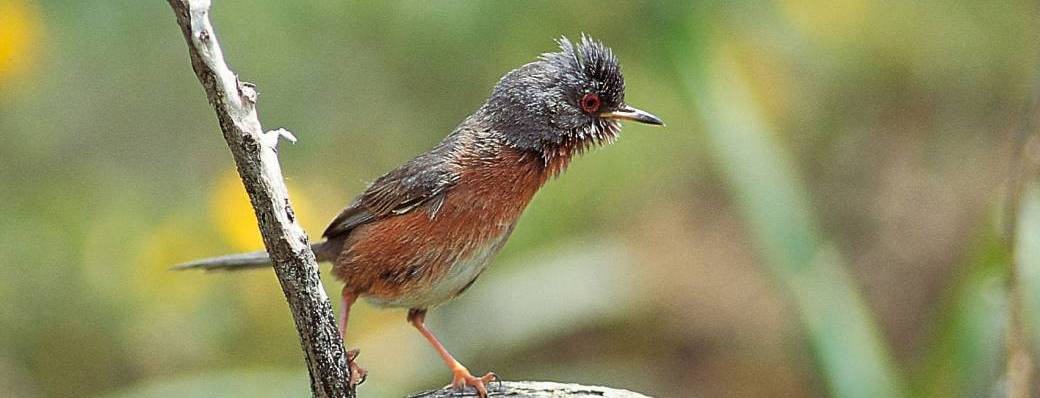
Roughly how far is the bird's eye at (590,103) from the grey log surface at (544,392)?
95 centimetres

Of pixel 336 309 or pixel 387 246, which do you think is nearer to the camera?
pixel 387 246

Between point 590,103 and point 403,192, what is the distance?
708 mm

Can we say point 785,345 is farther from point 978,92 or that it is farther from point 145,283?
point 145,283

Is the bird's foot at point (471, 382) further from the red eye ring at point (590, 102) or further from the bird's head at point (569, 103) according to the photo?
the red eye ring at point (590, 102)

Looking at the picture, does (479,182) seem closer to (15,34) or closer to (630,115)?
(630,115)

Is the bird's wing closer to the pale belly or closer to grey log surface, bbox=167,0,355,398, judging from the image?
the pale belly

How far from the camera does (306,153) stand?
7566 millimetres

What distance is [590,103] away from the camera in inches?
162

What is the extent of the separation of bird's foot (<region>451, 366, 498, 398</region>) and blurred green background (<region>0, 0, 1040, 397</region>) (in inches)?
77.4

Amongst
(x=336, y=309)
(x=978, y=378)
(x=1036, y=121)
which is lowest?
(x=978, y=378)

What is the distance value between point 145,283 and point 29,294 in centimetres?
61

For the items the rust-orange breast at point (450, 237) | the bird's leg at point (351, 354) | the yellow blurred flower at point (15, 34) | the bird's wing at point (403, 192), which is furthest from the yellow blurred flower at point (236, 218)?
the rust-orange breast at point (450, 237)

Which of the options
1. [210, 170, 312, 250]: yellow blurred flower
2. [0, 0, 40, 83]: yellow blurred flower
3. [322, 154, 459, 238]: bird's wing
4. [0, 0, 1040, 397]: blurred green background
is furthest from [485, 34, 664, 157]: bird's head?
[0, 0, 40, 83]: yellow blurred flower

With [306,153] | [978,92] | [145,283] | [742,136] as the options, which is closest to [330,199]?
[306,153]
